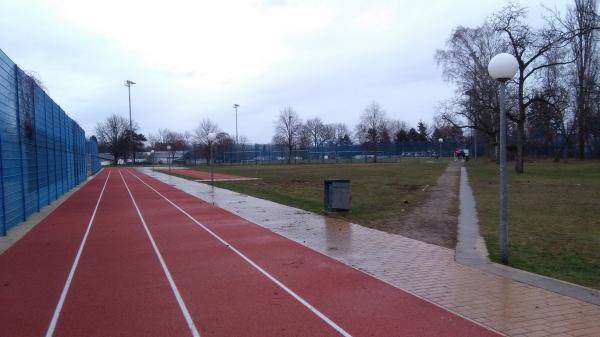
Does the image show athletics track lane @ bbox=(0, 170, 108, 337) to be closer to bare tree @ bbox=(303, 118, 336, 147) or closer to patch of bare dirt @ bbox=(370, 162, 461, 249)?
patch of bare dirt @ bbox=(370, 162, 461, 249)

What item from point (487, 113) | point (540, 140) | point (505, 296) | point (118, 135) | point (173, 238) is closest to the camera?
point (505, 296)

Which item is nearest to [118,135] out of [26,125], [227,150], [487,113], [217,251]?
[227,150]

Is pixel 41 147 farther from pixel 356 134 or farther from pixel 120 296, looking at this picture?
pixel 356 134

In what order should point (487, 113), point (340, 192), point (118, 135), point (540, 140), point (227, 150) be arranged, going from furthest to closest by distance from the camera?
point (118, 135)
point (227, 150)
point (540, 140)
point (487, 113)
point (340, 192)

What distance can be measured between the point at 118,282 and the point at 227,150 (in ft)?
301

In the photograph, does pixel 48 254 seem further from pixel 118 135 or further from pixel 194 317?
pixel 118 135

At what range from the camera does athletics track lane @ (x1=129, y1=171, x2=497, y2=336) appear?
513 centimetres

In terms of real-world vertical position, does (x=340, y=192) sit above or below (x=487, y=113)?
below

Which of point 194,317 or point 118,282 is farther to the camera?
point 118,282

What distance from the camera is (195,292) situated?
647 centimetres

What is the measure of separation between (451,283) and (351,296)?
1.53 metres

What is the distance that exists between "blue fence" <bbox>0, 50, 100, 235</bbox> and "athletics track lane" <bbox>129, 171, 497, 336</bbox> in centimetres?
600

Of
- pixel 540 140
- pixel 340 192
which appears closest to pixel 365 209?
pixel 340 192

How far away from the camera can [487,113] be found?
50.4 metres
